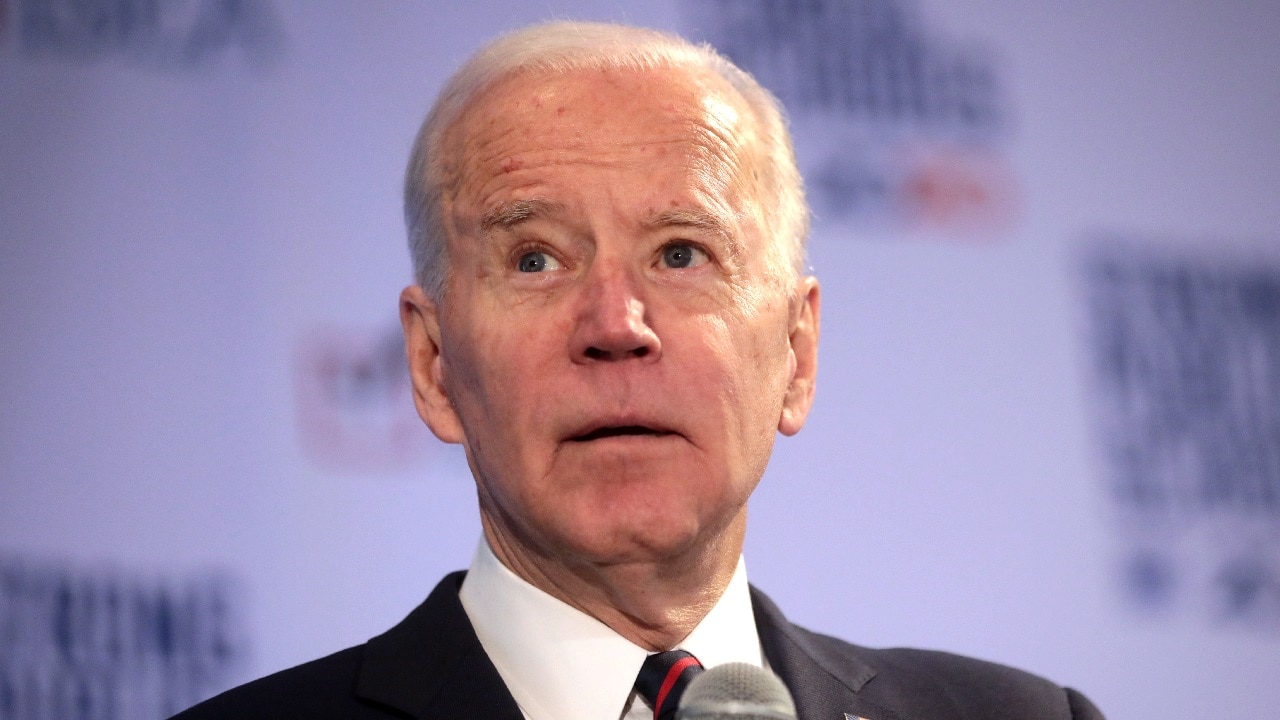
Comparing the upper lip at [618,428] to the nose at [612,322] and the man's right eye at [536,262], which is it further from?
the man's right eye at [536,262]

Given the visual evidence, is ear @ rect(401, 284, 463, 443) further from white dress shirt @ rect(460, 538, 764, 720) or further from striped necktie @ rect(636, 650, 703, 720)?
striped necktie @ rect(636, 650, 703, 720)

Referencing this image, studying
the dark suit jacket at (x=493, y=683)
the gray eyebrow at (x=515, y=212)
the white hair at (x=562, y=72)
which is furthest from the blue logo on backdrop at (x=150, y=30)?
the dark suit jacket at (x=493, y=683)

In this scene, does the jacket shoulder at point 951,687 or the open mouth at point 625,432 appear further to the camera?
the jacket shoulder at point 951,687

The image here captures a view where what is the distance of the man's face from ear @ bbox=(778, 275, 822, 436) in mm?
20

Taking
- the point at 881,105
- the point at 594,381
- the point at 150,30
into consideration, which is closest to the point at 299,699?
the point at 594,381

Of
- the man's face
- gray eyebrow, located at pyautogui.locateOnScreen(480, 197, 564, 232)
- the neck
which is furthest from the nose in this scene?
the neck

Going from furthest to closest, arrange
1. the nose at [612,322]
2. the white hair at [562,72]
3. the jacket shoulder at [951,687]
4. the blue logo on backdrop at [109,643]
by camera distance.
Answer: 1. the blue logo on backdrop at [109,643]
2. the jacket shoulder at [951,687]
3. the white hair at [562,72]
4. the nose at [612,322]

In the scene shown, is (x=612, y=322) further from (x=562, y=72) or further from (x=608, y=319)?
(x=562, y=72)

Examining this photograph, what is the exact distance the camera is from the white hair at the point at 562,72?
2.11 metres

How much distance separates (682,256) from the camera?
200 centimetres

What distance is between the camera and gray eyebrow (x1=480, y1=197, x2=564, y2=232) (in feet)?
6.51

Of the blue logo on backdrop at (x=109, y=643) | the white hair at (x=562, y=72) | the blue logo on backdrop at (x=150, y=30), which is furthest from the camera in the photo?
the blue logo on backdrop at (x=150, y=30)

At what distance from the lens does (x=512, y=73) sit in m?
2.11

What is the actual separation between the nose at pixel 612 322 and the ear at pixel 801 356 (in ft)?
1.11
